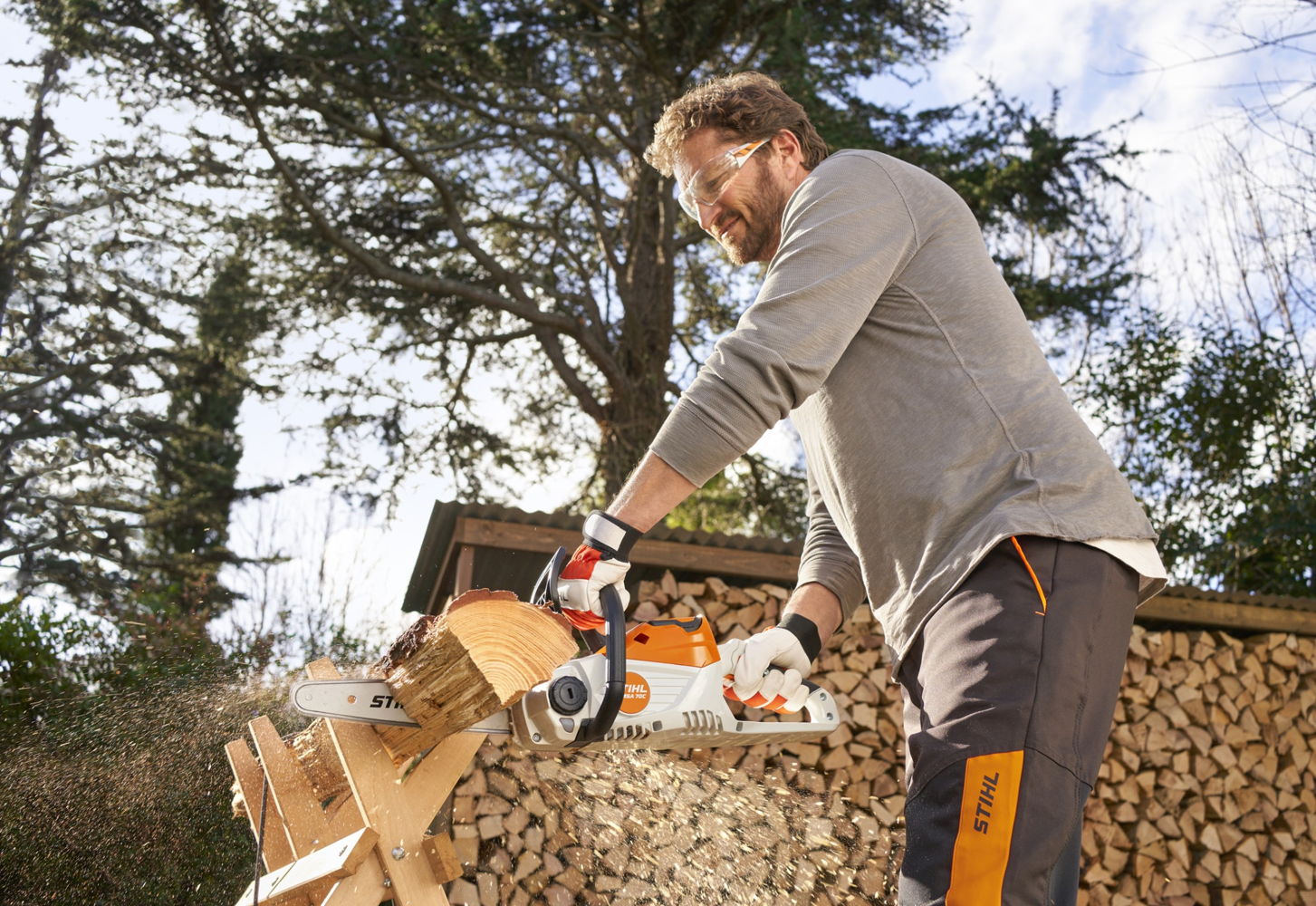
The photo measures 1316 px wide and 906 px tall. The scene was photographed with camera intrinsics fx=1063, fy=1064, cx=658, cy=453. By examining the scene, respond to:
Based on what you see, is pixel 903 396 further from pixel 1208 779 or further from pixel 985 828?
pixel 1208 779

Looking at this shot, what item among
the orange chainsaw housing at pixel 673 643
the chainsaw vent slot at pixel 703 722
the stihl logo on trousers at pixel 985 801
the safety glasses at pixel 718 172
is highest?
the safety glasses at pixel 718 172

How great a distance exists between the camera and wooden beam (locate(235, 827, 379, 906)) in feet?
5.13

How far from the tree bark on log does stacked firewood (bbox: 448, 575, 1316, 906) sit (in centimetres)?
258

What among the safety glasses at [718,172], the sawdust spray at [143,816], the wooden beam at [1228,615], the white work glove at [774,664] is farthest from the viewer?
the wooden beam at [1228,615]

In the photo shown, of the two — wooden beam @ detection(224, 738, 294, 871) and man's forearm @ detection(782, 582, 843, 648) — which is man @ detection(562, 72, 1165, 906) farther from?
wooden beam @ detection(224, 738, 294, 871)

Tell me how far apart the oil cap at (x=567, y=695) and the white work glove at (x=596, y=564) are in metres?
0.10

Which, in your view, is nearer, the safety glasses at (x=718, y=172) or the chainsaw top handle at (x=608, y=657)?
the chainsaw top handle at (x=608, y=657)

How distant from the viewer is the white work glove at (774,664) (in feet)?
6.07

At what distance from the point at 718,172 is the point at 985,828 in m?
1.23

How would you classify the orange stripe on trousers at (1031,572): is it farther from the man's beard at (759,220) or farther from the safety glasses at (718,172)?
the safety glasses at (718,172)

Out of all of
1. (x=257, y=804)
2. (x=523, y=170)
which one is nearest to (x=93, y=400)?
(x=523, y=170)

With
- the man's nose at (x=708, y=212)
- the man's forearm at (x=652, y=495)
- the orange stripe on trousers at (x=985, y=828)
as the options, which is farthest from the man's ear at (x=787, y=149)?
the orange stripe on trousers at (x=985, y=828)

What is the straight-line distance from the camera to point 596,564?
4.92 ft

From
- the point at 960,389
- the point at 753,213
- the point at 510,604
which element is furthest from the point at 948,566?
the point at 753,213
